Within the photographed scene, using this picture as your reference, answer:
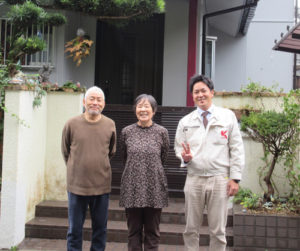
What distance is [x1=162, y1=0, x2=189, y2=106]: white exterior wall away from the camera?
8.23 meters

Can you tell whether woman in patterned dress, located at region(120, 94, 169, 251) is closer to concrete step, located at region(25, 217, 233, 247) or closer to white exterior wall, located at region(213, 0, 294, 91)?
concrete step, located at region(25, 217, 233, 247)

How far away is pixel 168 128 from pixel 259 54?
23.7 feet

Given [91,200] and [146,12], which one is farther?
[146,12]

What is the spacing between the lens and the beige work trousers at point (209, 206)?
11.8ft

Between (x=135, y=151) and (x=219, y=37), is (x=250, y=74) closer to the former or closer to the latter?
(x=219, y=37)

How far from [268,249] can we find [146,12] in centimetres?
431

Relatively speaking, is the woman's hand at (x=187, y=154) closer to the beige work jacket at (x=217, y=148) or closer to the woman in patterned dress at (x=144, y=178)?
the beige work jacket at (x=217, y=148)

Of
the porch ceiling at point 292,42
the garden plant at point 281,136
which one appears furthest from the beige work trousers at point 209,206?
the porch ceiling at point 292,42

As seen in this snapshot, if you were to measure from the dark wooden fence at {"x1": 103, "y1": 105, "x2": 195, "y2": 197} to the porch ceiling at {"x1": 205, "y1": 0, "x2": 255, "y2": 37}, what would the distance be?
326cm

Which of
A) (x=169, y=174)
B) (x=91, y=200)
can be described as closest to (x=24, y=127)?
(x=91, y=200)

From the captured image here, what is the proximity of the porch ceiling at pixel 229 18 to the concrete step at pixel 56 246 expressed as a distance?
17.7ft

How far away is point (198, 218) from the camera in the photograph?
372cm

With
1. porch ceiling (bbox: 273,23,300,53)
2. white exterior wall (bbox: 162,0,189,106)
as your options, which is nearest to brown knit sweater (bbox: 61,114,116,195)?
porch ceiling (bbox: 273,23,300,53)

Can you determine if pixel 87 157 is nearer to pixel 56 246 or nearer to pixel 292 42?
pixel 56 246
